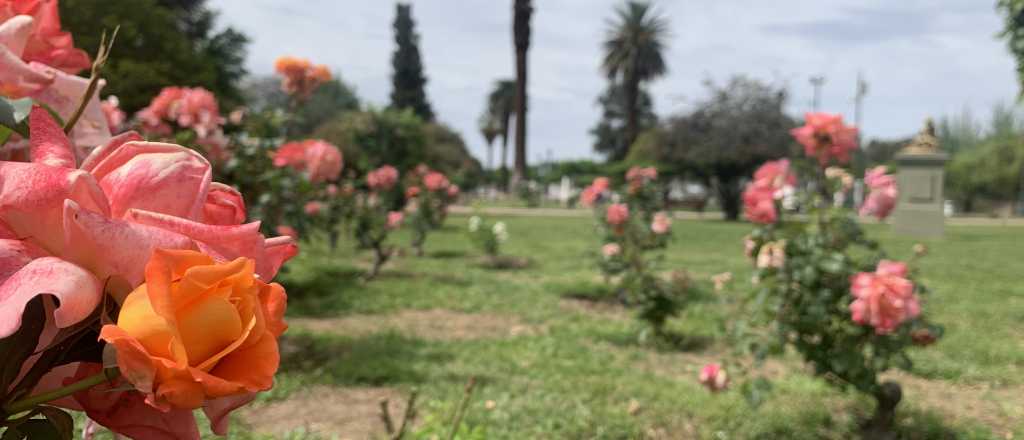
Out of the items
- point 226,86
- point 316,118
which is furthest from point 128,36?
point 316,118

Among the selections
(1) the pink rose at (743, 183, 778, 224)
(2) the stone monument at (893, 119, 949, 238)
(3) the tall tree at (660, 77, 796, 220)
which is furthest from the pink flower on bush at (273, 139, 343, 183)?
(3) the tall tree at (660, 77, 796, 220)

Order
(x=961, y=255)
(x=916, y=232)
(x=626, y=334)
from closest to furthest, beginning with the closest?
(x=626, y=334) < (x=961, y=255) < (x=916, y=232)

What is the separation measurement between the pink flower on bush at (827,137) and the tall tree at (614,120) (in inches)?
2058

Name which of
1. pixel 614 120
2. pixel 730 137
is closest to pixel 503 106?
pixel 614 120

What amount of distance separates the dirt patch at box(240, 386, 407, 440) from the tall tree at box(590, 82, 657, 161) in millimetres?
52422

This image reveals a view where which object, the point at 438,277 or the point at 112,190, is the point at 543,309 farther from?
the point at 112,190

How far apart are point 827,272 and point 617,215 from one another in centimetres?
Result: 257

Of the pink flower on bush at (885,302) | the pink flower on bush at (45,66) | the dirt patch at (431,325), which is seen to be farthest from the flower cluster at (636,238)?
the pink flower on bush at (45,66)

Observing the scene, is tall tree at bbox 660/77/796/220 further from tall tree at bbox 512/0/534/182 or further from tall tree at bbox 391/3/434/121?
tall tree at bbox 391/3/434/121

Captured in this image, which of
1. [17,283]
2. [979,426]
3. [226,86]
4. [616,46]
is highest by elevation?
[616,46]

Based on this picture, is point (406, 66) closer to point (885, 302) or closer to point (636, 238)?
point (636, 238)

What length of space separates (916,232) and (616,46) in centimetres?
2791

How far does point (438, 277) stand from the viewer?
24.4 feet

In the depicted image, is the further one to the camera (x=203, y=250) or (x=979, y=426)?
(x=979, y=426)
